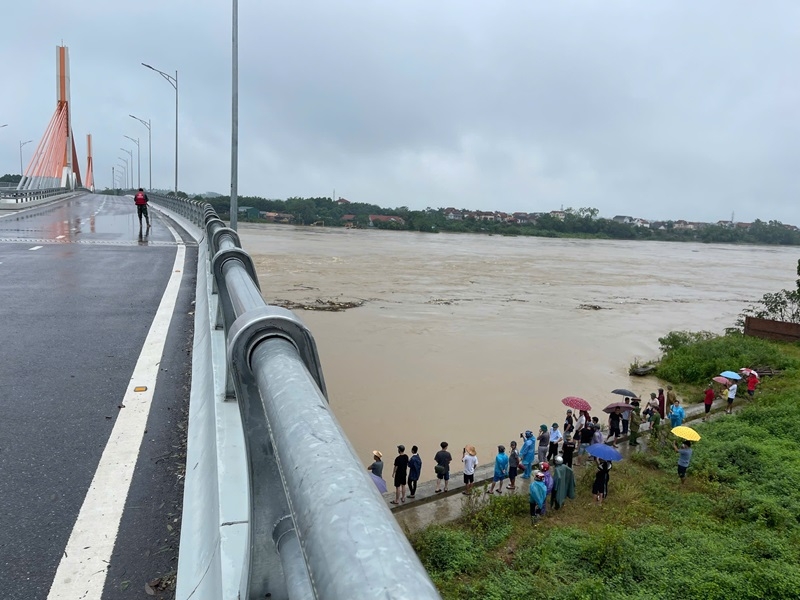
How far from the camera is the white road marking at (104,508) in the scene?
7.45 ft

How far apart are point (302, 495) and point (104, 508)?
2.15 metres

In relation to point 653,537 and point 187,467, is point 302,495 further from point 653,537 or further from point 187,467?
point 653,537

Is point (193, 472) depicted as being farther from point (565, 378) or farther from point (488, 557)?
point (565, 378)

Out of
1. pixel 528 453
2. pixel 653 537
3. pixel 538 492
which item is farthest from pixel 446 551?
pixel 528 453

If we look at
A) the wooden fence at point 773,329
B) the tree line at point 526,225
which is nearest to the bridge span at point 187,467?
the wooden fence at point 773,329

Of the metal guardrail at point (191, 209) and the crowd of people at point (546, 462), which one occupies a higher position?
the metal guardrail at point (191, 209)

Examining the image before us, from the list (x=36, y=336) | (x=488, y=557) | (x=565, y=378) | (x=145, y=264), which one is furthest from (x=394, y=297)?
(x=36, y=336)

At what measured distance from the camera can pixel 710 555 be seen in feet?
27.0

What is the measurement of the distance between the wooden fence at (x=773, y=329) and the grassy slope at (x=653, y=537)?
11.7 metres

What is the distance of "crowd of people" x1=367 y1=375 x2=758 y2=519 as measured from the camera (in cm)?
966

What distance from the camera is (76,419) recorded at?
378 cm

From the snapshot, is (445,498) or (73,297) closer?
(73,297)

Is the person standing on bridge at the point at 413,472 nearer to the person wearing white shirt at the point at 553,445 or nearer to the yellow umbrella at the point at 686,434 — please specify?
the person wearing white shirt at the point at 553,445

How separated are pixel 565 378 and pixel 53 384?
17.2 m
